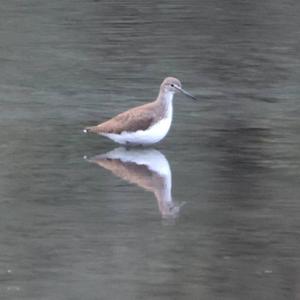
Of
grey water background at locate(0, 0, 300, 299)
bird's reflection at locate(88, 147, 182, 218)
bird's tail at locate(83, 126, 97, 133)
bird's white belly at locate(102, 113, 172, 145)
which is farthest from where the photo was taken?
bird's tail at locate(83, 126, 97, 133)

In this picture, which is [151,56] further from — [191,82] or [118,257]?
[118,257]

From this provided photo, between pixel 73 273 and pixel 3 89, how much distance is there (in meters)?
7.33

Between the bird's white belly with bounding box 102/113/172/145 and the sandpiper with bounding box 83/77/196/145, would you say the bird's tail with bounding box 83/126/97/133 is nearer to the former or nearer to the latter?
the sandpiper with bounding box 83/77/196/145

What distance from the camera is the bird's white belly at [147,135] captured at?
11.7m

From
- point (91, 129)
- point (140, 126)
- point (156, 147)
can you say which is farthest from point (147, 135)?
point (91, 129)

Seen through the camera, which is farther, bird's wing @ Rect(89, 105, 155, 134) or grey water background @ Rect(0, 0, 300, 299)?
bird's wing @ Rect(89, 105, 155, 134)

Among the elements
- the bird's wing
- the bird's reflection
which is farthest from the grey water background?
the bird's wing

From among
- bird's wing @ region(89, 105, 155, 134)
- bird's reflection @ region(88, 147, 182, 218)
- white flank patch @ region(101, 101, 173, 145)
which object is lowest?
bird's reflection @ region(88, 147, 182, 218)

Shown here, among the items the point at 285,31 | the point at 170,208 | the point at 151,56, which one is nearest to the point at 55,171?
the point at 170,208

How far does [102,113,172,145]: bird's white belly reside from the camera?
38.5 feet

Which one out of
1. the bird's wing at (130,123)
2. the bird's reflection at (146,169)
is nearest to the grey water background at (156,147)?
the bird's reflection at (146,169)

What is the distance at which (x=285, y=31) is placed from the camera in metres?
17.9

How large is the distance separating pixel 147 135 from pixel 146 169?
0.89 metres

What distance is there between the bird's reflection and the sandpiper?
127 millimetres
